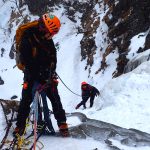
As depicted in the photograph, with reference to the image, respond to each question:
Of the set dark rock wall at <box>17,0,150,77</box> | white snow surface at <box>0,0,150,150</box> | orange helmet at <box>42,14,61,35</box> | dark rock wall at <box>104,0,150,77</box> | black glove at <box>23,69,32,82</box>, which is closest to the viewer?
orange helmet at <box>42,14,61,35</box>

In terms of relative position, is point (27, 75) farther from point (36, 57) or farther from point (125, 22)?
point (125, 22)

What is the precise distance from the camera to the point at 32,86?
275 inches

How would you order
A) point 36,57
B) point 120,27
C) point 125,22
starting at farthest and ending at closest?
1. point 120,27
2. point 125,22
3. point 36,57

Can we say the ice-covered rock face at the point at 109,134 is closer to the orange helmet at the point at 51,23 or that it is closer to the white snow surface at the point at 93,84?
the white snow surface at the point at 93,84

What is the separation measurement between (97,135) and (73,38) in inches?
1561

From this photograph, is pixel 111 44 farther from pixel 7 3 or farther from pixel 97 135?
pixel 7 3

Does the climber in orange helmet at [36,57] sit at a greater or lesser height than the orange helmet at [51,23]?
lesser

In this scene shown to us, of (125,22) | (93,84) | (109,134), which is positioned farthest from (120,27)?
(109,134)

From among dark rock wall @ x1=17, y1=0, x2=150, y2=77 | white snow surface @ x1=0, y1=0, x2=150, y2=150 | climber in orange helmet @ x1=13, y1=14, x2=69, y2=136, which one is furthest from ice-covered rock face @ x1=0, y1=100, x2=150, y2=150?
dark rock wall @ x1=17, y1=0, x2=150, y2=77

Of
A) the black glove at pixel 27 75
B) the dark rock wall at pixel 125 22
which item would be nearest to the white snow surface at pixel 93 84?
the black glove at pixel 27 75

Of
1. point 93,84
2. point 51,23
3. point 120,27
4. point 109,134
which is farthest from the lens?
point 120,27

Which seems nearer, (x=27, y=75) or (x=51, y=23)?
(x=51, y=23)

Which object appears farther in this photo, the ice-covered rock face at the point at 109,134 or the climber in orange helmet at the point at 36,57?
the ice-covered rock face at the point at 109,134

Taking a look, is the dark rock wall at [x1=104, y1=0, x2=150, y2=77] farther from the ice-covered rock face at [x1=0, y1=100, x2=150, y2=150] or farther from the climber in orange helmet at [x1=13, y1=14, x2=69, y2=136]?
the climber in orange helmet at [x1=13, y1=14, x2=69, y2=136]
